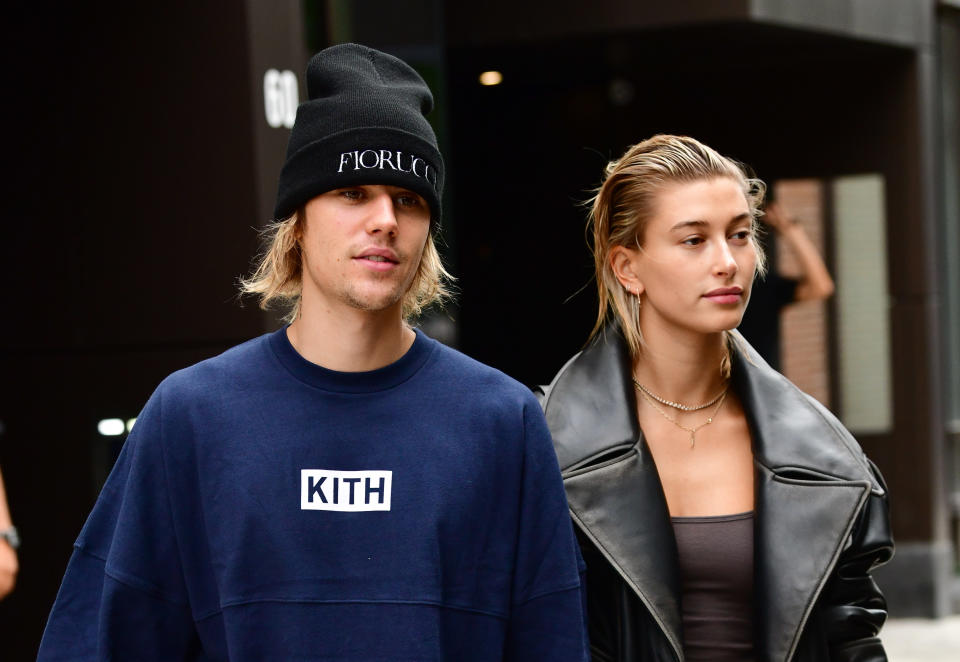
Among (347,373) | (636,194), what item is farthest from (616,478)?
(347,373)

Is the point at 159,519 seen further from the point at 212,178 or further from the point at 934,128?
the point at 934,128

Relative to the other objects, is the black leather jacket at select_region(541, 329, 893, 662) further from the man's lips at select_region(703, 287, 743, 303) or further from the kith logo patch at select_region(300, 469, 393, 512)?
the kith logo patch at select_region(300, 469, 393, 512)

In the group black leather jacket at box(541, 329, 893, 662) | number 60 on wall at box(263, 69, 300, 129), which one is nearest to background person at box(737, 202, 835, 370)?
→ number 60 on wall at box(263, 69, 300, 129)

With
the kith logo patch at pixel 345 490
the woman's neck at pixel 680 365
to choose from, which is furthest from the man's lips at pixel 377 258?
the woman's neck at pixel 680 365

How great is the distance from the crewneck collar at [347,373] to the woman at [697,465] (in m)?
0.70

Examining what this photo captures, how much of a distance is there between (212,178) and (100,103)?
1.87 ft

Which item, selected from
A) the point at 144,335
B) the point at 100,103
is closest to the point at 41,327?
the point at 144,335

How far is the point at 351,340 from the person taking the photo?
2607 millimetres

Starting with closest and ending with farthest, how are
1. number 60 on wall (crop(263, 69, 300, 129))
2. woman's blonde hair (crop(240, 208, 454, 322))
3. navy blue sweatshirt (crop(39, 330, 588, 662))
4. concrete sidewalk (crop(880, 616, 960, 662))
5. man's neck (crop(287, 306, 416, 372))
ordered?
navy blue sweatshirt (crop(39, 330, 588, 662))
man's neck (crop(287, 306, 416, 372))
woman's blonde hair (crop(240, 208, 454, 322))
number 60 on wall (crop(263, 69, 300, 129))
concrete sidewalk (crop(880, 616, 960, 662))

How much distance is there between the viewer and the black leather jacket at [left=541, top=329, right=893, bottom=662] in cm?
310

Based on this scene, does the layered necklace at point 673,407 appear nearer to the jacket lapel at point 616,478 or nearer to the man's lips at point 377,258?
the jacket lapel at point 616,478

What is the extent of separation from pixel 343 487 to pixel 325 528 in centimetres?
8

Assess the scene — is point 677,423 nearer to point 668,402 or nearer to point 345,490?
point 668,402

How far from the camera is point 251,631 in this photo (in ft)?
8.13
